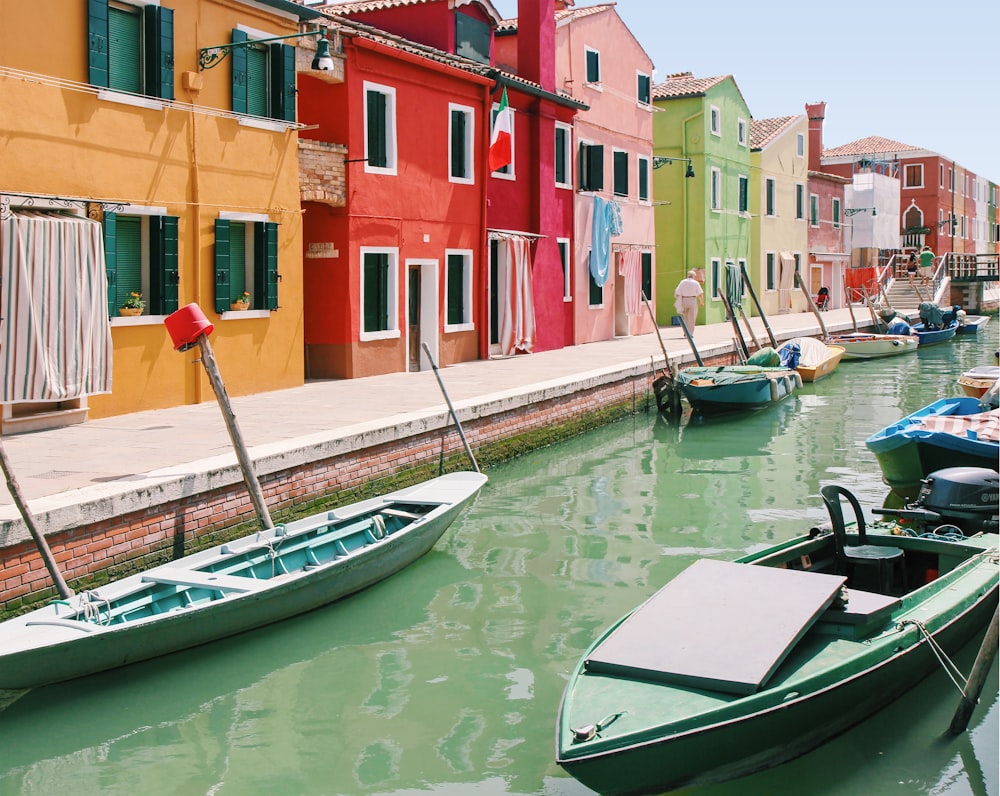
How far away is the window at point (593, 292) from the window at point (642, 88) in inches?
222

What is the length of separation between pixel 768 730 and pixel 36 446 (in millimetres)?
8059

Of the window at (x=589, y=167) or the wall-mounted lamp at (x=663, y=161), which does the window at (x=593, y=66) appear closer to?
the window at (x=589, y=167)

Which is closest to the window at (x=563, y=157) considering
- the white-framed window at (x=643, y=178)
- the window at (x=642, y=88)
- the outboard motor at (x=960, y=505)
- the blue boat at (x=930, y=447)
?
the white-framed window at (x=643, y=178)

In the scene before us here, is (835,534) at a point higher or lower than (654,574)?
higher

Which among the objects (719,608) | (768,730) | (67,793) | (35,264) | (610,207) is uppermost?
(610,207)

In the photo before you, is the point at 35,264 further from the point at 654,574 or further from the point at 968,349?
the point at 968,349

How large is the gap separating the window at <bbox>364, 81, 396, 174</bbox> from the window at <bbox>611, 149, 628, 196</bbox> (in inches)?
411

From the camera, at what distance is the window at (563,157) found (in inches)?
970

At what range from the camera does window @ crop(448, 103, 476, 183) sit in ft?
67.3

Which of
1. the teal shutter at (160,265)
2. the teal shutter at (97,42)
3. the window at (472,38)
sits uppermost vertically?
the window at (472,38)

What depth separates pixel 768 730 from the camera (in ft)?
18.4

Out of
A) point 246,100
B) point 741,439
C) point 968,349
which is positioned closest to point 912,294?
point 968,349

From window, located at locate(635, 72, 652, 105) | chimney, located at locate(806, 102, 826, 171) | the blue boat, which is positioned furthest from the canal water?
chimney, located at locate(806, 102, 826, 171)

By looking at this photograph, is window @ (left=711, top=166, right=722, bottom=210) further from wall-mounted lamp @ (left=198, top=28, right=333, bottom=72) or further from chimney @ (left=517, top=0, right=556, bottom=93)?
wall-mounted lamp @ (left=198, top=28, right=333, bottom=72)
